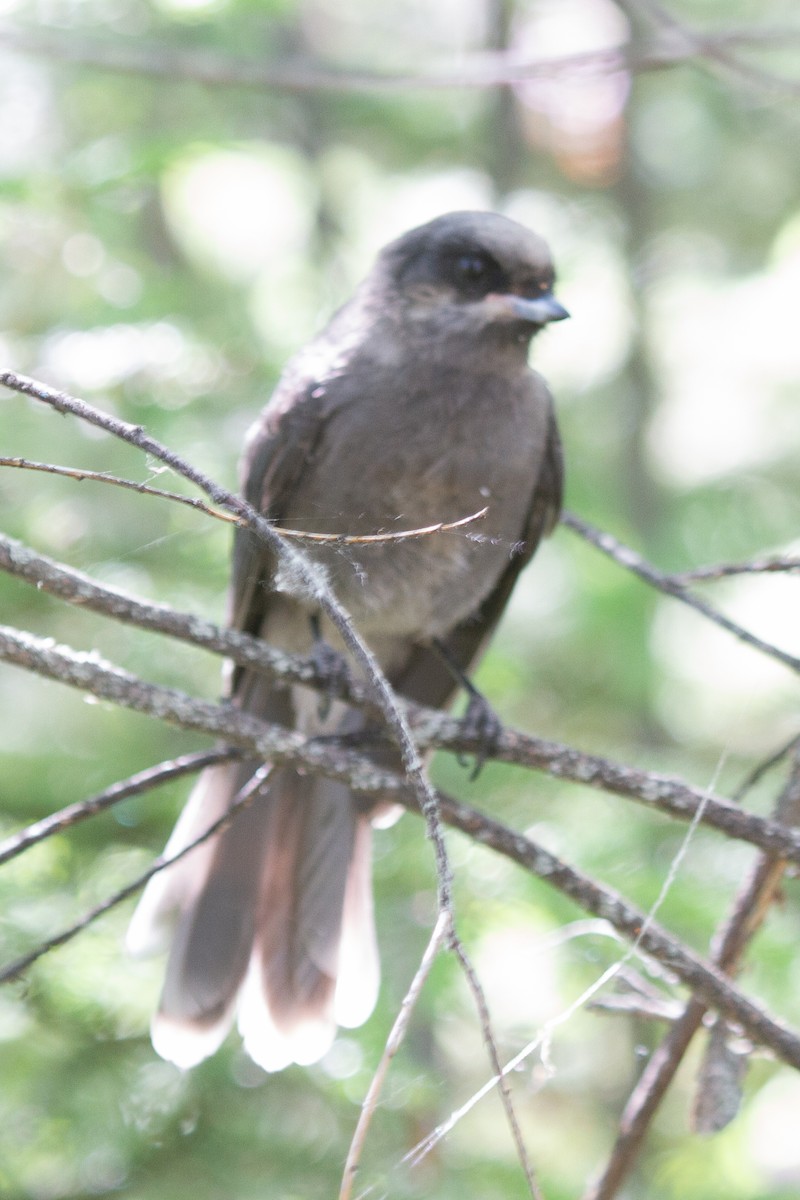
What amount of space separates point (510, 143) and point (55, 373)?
4.11 meters

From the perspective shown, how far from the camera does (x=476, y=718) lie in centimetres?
289

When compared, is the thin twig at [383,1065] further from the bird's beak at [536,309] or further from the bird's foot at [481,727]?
the bird's beak at [536,309]

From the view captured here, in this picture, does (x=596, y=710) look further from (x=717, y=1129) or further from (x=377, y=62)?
(x=377, y=62)

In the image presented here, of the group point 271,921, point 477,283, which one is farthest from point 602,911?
point 477,283

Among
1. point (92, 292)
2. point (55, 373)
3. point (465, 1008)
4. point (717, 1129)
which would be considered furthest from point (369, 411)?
point (717, 1129)

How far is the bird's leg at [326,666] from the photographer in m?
2.35

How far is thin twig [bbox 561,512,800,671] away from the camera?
2.18 m

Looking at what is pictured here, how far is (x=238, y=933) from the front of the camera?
10.5ft

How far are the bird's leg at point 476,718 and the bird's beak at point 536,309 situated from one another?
32.4 inches

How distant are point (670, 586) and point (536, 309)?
37.3 inches

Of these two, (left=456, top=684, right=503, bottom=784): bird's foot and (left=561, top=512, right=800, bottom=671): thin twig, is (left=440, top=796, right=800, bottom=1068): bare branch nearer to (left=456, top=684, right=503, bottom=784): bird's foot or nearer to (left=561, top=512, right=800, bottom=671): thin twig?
(left=456, top=684, right=503, bottom=784): bird's foot

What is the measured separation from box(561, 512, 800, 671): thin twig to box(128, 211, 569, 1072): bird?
0.29 meters

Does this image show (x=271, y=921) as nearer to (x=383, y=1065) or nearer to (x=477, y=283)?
(x=477, y=283)

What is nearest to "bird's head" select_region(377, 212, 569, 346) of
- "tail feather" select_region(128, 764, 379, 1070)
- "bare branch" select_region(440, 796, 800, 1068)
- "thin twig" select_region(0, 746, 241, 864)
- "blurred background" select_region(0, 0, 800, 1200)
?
"blurred background" select_region(0, 0, 800, 1200)
